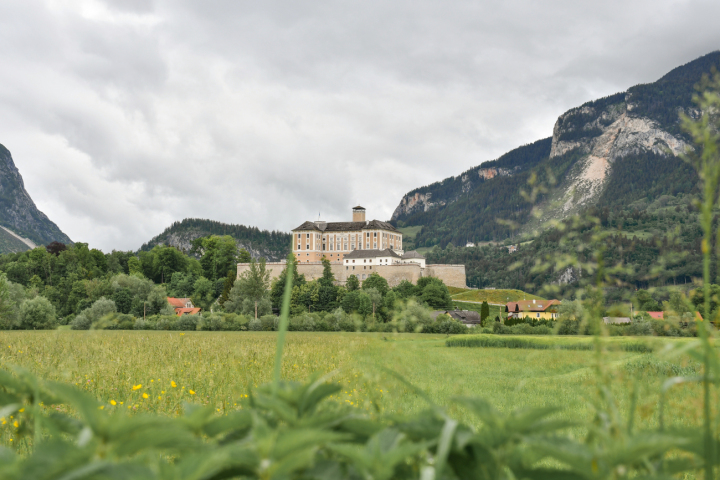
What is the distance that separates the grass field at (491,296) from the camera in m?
93.5

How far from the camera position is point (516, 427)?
3.47ft

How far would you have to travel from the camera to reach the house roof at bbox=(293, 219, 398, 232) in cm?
12256

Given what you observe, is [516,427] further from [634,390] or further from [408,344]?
[408,344]

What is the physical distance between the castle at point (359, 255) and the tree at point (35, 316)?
143 ft

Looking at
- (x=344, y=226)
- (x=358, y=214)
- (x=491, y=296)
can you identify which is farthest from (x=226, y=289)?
(x=358, y=214)

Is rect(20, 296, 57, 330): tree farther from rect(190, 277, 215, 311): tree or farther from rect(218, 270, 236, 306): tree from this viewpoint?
rect(190, 277, 215, 311): tree

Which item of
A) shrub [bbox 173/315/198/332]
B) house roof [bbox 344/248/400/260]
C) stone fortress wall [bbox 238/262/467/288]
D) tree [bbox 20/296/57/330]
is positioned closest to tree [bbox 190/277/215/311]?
stone fortress wall [bbox 238/262/467/288]

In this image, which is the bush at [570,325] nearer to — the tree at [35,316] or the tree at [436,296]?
the tree at [35,316]

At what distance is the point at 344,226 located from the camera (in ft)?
415

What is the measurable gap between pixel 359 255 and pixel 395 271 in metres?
10.6

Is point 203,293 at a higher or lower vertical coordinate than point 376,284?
lower

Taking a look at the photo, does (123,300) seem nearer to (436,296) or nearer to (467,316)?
(436,296)

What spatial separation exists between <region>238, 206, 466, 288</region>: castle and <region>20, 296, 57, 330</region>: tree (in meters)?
43.7

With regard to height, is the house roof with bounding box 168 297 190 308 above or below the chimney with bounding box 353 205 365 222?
below
